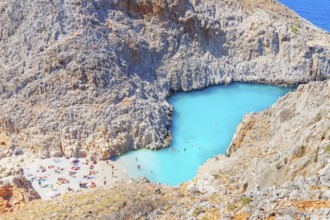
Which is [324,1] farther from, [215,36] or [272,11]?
[215,36]

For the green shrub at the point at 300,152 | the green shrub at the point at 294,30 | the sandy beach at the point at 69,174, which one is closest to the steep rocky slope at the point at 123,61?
the green shrub at the point at 294,30

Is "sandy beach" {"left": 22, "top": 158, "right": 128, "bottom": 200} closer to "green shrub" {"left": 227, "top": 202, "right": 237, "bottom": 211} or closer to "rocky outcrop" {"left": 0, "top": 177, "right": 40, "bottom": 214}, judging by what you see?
"rocky outcrop" {"left": 0, "top": 177, "right": 40, "bottom": 214}

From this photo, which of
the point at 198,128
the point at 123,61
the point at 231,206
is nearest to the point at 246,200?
the point at 231,206

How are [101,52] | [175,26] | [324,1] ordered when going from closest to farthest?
[101,52], [175,26], [324,1]

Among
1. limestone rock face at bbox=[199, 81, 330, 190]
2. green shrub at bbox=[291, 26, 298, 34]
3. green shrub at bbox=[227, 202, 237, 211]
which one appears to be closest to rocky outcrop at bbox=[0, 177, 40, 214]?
limestone rock face at bbox=[199, 81, 330, 190]

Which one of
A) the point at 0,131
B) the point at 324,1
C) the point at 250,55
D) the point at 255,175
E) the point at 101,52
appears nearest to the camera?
the point at 255,175

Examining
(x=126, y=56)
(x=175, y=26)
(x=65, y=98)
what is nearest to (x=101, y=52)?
(x=126, y=56)
